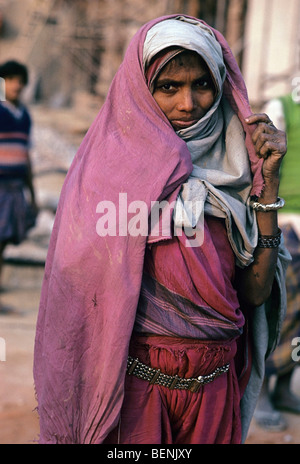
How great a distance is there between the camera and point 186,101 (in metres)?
1.87

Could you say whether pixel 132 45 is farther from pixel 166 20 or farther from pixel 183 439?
pixel 183 439

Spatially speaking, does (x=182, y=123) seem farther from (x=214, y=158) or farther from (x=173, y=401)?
(x=173, y=401)

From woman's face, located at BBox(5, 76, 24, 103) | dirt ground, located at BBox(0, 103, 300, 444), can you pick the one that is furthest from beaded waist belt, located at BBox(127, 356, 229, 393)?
woman's face, located at BBox(5, 76, 24, 103)

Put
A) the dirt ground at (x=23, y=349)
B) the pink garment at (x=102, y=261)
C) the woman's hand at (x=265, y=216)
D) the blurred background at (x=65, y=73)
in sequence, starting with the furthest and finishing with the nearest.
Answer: the blurred background at (x=65, y=73), the dirt ground at (x=23, y=349), the woman's hand at (x=265, y=216), the pink garment at (x=102, y=261)

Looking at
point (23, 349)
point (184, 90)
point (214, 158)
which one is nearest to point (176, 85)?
point (184, 90)

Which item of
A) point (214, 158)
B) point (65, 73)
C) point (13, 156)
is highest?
point (65, 73)

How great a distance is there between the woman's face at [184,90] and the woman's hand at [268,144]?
0.17 metres

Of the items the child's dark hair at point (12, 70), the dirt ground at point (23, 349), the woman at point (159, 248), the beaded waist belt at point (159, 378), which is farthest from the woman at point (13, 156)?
the beaded waist belt at point (159, 378)

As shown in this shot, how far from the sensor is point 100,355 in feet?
6.18

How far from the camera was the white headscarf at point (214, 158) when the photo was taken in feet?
6.05

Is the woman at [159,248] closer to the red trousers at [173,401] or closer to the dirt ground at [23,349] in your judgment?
the red trousers at [173,401]

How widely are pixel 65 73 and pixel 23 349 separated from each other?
13.3 metres

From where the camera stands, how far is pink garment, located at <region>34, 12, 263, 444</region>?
1818 mm
